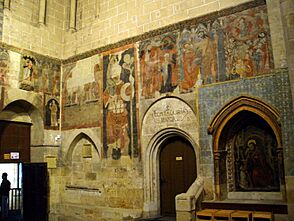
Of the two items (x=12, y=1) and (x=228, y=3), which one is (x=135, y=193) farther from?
(x=12, y=1)

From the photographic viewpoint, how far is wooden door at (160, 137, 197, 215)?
7.86 m

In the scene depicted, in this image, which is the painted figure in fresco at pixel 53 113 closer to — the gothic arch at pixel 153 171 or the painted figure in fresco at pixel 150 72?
the painted figure in fresco at pixel 150 72

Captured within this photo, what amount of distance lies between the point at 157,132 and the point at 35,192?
4108 mm

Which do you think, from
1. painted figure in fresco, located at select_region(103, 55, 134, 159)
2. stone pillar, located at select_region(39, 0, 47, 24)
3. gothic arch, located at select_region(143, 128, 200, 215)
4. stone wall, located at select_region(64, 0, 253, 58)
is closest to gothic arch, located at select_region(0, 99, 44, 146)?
stone wall, located at select_region(64, 0, 253, 58)

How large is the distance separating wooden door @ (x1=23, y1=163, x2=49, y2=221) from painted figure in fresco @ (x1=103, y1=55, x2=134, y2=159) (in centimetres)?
234

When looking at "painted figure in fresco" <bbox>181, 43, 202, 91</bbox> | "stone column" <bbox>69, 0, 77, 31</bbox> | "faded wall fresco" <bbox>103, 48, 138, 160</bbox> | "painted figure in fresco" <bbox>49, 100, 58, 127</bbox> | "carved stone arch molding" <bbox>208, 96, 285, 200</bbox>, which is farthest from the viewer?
"stone column" <bbox>69, 0, 77, 31</bbox>

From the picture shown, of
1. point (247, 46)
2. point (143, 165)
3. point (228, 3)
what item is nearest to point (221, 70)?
point (247, 46)

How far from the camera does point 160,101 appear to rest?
26.6 feet

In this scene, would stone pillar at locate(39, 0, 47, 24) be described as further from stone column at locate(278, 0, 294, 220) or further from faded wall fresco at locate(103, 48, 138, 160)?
stone column at locate(278, 0, 294, 220)

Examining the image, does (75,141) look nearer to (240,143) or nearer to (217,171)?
(217,171)

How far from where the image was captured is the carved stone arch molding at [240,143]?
21.5ft

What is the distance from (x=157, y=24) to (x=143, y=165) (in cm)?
361

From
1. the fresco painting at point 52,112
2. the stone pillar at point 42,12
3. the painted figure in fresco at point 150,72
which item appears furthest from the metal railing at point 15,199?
the painted figure in fresco at point 150,72

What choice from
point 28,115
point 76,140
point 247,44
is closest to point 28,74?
point 28,115
